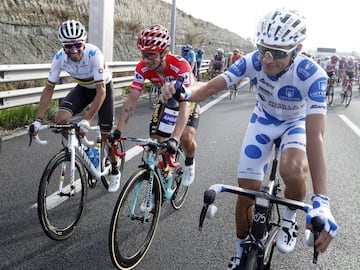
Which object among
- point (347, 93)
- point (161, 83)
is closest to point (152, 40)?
point (161, 83)

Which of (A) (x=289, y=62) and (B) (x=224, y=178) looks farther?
(B) (x=224, y=178)

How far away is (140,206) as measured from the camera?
354 cm

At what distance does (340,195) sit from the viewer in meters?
5.50

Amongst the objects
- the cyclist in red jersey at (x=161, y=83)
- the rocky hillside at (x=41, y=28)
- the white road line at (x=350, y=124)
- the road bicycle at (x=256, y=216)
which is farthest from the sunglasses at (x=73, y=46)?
the rocky hillside at (x=41, y=28)

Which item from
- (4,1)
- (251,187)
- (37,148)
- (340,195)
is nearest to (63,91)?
(37,148)

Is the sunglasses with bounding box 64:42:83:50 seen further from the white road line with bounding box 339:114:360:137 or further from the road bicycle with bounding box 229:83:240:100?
the road bicycle with bounding box 229:83:240:100

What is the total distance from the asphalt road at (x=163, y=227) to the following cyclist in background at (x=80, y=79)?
2.83ft

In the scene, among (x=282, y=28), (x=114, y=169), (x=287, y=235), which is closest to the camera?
(x=282, y=28)

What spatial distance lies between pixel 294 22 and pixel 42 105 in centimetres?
300

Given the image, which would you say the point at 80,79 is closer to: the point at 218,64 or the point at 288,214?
the point at 288,214

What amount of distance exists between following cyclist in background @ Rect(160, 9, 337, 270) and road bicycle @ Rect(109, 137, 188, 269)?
0.77 m

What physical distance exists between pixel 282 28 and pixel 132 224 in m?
2.37

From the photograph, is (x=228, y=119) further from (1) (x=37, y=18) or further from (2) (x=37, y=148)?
(1) (x=37, y=18)

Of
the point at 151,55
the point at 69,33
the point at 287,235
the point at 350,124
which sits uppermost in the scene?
the point at 69,33
